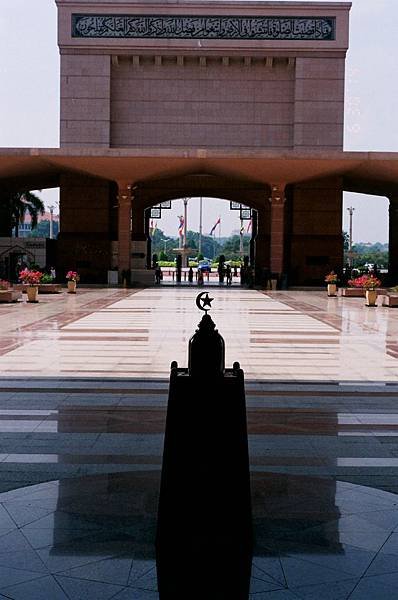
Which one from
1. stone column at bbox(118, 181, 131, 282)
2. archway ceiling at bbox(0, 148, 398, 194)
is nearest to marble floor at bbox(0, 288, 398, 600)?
archway ceiling at bbox(0, 148, 398, 194)

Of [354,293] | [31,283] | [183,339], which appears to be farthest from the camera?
[354,293]

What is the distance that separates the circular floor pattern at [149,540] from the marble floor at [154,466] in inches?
0.5

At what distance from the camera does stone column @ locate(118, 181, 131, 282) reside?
4397cm

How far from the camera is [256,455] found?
7.42 meters

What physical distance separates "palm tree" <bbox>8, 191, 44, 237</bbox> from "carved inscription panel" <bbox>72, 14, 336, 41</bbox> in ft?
43.1

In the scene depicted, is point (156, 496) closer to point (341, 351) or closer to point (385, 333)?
point (341, 351)

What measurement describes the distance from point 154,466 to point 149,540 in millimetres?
1929

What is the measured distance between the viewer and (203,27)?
4750 centimetres

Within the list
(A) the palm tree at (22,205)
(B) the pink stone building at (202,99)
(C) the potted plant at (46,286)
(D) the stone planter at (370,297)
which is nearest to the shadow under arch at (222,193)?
(B) the pink stone building at (202,99)

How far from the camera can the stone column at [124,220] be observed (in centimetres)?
4397

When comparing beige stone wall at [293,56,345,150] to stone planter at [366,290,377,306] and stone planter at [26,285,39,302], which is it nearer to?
stone planter at [366,290,377,306]

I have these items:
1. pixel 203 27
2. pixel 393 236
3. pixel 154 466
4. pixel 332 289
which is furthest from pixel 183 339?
pixel 393 236

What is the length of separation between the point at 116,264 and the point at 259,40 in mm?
16148

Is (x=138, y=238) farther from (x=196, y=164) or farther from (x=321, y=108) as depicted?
(x=321, y=108)
